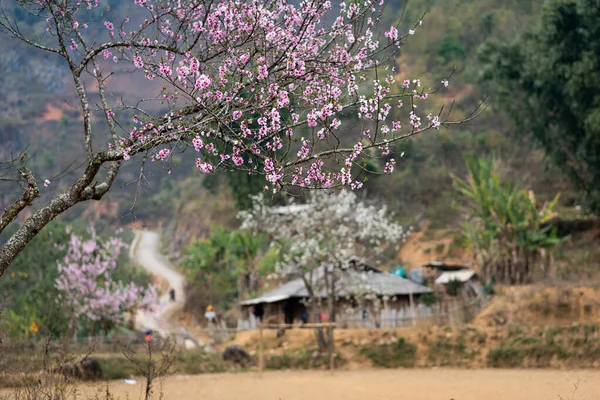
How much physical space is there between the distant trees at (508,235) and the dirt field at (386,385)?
21.3 feet

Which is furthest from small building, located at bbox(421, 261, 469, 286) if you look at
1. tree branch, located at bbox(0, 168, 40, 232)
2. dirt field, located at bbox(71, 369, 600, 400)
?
tree branch, located at bbox(0, 168, 40, 232)

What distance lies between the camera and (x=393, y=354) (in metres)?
21.4

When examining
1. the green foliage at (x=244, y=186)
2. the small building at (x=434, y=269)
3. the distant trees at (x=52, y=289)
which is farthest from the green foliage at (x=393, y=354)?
the green foliage at (x=244, y=186)

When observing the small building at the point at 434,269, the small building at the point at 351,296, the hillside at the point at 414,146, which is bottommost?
the small building at the point at 351,296

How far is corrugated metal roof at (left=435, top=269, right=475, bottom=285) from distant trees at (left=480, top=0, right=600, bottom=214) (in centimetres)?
489

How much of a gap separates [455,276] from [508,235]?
10.00 ft

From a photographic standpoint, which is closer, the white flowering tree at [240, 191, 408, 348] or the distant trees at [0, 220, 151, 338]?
the white flowering tree at [240, 191, 408, 348]

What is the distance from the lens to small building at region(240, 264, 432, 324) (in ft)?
78.2

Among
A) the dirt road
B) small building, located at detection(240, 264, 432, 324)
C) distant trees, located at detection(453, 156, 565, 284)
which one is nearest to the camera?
small building, located at detection(240, 264, 432, 324)

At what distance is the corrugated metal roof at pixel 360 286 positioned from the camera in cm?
2370

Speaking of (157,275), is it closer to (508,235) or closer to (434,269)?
(434,269)

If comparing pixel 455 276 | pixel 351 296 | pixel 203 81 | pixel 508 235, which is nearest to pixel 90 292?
pixel 351 296

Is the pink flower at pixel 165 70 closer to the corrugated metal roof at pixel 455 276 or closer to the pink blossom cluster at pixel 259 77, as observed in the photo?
the pink blossom cluster at pixel 259 77

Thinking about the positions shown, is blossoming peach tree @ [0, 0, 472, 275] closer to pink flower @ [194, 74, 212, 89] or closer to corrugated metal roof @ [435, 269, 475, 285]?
pink flower @ [194, 74, 212, 89]
